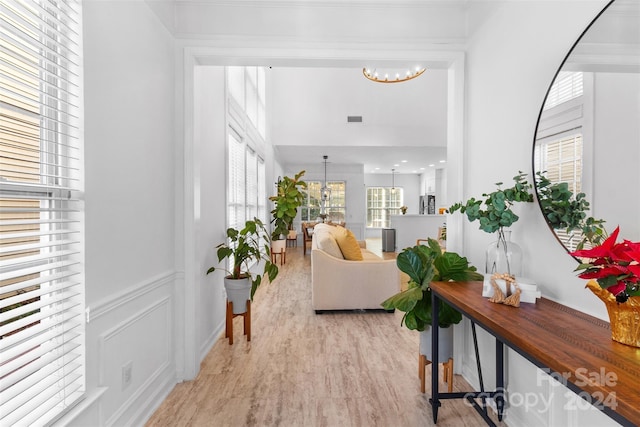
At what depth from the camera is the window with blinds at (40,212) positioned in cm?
104

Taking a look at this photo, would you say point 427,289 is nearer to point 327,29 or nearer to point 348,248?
point 348,248

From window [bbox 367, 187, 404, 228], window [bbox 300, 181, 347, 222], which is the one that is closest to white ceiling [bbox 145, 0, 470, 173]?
window [bbox 300, 181, 347, 222]

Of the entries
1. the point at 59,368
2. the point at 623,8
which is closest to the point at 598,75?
the point at 623,8

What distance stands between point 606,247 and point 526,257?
2.72 ft

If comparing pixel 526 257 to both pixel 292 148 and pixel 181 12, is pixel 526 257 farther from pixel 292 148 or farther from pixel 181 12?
pixel 292 148

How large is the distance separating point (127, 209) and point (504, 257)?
2.00 metres

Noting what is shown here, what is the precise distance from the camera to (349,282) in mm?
3697

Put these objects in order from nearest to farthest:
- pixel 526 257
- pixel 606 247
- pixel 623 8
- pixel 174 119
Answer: pixel 606 247 < pixel 623 8 < pixel 526 257 < pixel 174 119

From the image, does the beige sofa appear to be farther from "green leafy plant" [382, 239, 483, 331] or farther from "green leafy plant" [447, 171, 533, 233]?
"green leafy plant" [447, 171, 533, 233]

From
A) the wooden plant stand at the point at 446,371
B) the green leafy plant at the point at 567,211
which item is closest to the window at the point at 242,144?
the wooden plant stand at the point at 446,371

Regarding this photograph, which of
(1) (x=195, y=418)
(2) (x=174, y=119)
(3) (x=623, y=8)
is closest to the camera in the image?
(3) (x=623, y=8)

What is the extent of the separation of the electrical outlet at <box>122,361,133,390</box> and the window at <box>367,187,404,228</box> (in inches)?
479

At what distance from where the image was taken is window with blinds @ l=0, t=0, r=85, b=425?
104 centimetres

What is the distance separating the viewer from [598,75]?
121 cm
